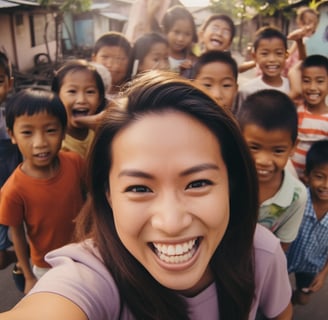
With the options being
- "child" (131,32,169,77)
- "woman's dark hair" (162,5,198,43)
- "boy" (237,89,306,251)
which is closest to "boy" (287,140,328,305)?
"boy" (237,89,306,251)

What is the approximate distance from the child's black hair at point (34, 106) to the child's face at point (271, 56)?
1.91m

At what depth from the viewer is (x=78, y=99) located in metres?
2.40

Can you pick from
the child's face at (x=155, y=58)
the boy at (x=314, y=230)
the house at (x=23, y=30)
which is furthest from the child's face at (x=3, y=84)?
the house at (x=23, y=30)

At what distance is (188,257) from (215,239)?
0.10 metres

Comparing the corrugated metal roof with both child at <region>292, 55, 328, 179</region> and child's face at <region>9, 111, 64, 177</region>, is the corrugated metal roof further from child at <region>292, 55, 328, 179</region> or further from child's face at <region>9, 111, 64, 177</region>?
child's face at <region>9, 111, 64, 177</region>

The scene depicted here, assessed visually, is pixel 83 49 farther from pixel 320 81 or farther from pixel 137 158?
pixel 137 158

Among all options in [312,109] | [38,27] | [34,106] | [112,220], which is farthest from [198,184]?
[38,27]

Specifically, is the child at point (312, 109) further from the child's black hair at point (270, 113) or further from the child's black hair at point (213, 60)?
the child's black hair at point (270, 113)

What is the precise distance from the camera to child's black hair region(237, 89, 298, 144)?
72.1 inches

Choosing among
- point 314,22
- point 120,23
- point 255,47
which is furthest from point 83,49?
point 255,47

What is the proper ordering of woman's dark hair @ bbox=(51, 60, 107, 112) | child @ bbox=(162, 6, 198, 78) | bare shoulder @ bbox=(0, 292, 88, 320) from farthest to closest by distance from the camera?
child @ bbox=(162, 6, 198, 78), woman's dark hair @ bbox=(51, 60, 107, 112), bare shoulder @ bbox=(0, 292, 88, 320)

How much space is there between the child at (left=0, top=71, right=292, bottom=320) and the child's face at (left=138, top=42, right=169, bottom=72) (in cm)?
208

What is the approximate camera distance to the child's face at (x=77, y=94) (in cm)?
239

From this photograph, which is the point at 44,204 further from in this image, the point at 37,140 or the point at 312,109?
the point at 312,109
